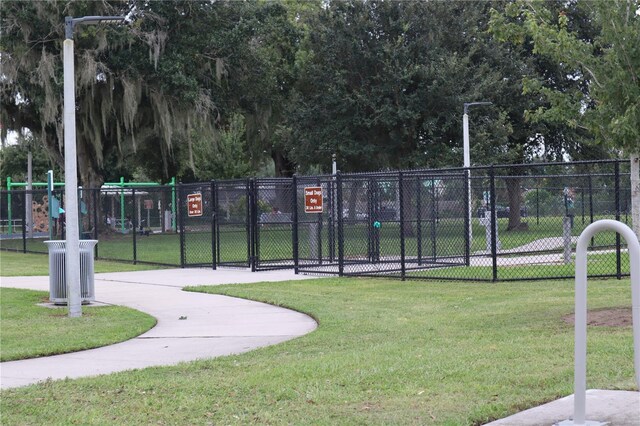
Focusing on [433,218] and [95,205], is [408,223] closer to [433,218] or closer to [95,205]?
[433,218]

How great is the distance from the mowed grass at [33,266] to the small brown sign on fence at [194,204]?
75.8 inches

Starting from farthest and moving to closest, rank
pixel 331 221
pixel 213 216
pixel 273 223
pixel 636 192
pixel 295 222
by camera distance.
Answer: pixel 213 216, pixel 273 223, pixel 295 222, pixel 331 221, pixel 636 192

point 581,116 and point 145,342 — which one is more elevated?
point 581,116

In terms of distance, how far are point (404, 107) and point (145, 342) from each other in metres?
24.4

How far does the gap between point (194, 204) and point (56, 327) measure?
1022 centimetres

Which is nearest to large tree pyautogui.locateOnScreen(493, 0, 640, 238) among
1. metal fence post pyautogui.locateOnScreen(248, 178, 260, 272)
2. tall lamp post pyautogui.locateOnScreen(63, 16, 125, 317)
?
tall lamp post pyautogui.locateOnScreen(63, 16, 125, 317)

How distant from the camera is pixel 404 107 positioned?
112ft

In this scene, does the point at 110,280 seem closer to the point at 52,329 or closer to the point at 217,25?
the point at 52,329

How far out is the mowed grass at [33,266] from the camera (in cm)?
2194

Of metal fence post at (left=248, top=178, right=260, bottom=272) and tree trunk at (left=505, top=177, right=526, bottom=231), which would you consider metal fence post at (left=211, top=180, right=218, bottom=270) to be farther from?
tree trunk at (left=505, top=177, right=526, bottom=231)

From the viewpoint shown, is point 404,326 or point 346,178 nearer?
point 404,326

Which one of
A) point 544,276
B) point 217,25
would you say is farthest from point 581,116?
point 217,25

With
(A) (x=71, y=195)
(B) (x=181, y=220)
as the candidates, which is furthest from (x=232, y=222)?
(A) (x=71, y=195)

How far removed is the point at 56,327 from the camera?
12.1 meters
